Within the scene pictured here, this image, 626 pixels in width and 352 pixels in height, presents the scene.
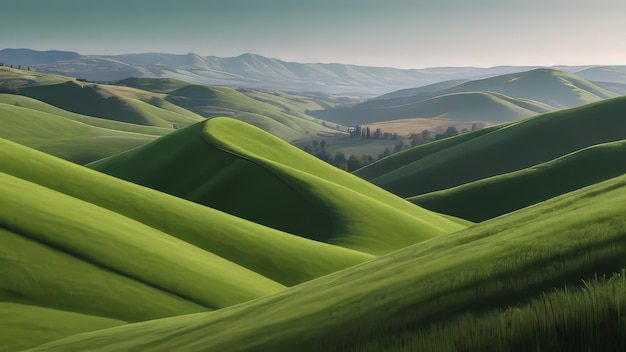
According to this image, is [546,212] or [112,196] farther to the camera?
[112,196]

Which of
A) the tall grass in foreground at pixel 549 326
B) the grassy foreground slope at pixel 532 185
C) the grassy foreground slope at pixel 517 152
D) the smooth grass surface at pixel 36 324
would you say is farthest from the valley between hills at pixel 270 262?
the grassy foreground slope at pixel 517 152

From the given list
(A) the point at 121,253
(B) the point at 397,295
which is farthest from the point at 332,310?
(A) the point at 121,253

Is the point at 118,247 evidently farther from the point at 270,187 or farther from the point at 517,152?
the point at 517,152

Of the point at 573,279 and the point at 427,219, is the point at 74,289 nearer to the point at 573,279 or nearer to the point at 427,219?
the point at 573,279

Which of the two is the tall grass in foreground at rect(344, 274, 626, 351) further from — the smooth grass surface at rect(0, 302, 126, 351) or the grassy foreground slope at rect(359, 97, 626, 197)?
the grassy foreground slope at rect(359, 97, 626, 197)

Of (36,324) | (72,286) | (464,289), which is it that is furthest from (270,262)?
(464,289)

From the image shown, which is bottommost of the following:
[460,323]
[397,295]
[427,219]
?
[427,219]

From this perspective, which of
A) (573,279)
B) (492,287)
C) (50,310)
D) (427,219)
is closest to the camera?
(573,279)
